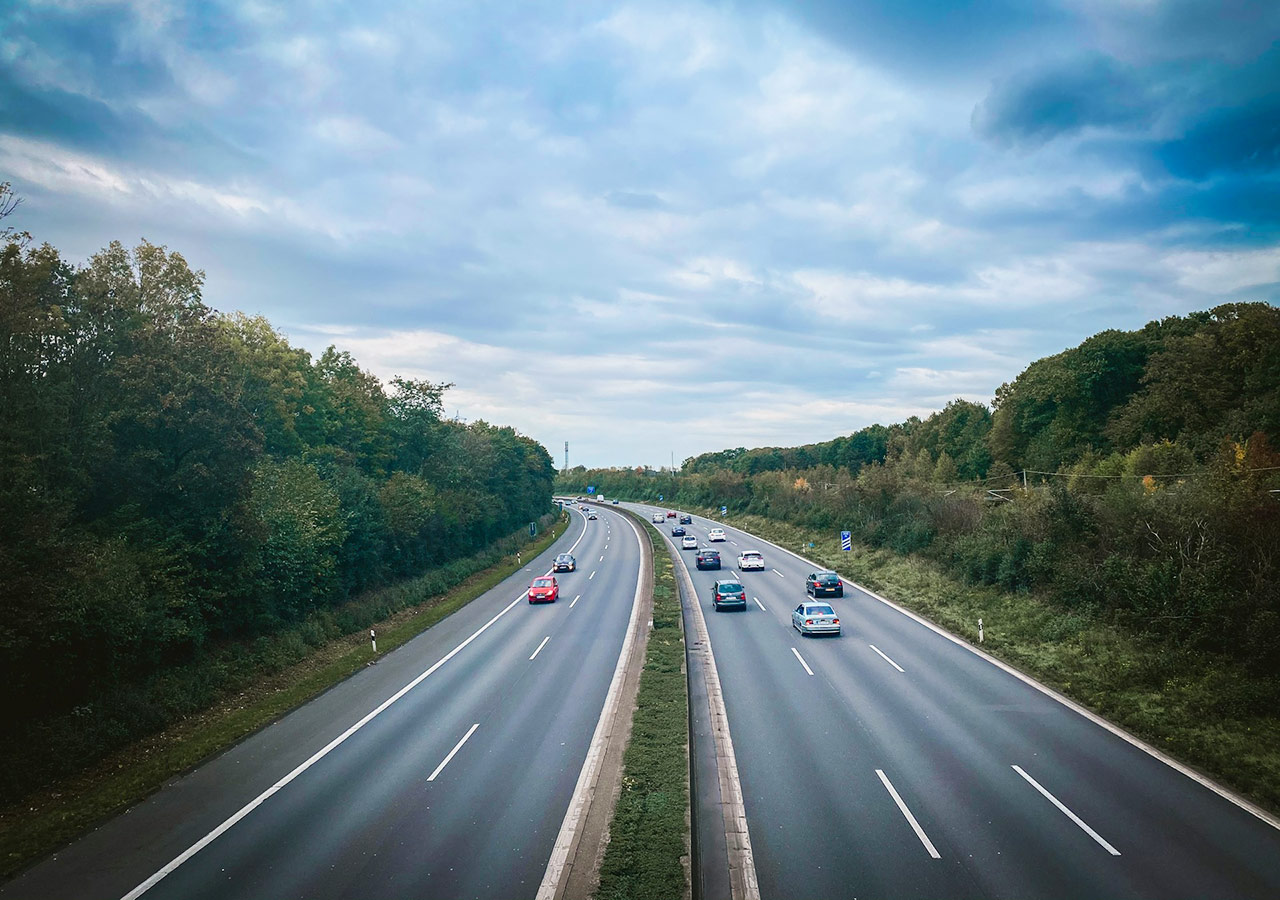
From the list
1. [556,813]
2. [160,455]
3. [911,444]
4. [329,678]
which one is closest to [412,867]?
[556,813]

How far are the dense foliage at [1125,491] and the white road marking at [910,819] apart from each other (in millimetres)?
9485

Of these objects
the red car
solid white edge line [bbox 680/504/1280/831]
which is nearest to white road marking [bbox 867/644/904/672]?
solid white edge line [bbox 680/504/1280/831]

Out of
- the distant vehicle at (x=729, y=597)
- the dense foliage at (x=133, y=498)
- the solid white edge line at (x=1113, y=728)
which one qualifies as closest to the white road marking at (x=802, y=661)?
the solid white edge line at (x=1113, y=728)

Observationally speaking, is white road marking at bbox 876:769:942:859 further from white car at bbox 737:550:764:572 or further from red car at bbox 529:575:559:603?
white car at bbox 737:550:764:572

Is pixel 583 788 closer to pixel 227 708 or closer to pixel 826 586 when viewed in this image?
pixel 227 708

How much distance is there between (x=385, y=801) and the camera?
1322cm

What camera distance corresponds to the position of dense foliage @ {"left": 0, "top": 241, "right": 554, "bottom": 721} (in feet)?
48.9

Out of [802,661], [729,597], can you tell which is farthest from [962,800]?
[729,597]

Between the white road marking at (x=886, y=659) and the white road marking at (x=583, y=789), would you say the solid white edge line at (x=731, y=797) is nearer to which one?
the white road marking at (x=583, y=789)

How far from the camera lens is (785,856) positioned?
1091 cm

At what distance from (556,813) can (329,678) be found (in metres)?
13.6

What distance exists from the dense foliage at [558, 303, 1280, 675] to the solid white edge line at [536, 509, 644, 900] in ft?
50.9

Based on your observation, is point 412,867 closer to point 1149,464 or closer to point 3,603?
point 3,603

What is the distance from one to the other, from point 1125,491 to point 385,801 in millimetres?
27159
